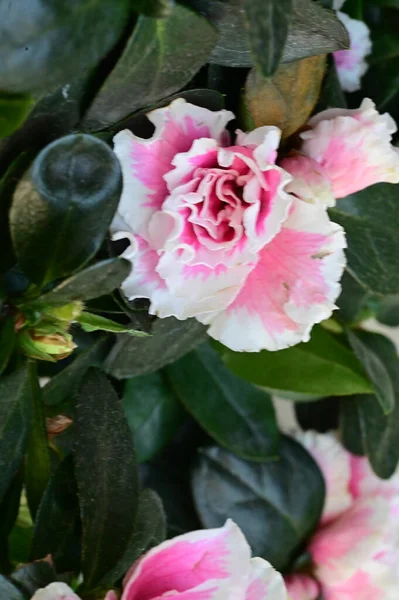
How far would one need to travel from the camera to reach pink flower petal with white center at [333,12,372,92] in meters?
0.46

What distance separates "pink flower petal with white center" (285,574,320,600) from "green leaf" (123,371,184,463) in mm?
186

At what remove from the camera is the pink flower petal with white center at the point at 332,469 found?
673mm

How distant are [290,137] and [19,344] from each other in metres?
0.17

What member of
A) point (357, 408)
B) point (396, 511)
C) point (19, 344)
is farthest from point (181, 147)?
point (396, 511)

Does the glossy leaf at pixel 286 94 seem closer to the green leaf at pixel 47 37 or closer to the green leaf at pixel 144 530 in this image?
the green leaf at pixel 47 37

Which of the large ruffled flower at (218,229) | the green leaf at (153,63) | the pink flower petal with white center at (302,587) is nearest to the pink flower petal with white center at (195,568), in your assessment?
the large ruffled flower at (218,229)

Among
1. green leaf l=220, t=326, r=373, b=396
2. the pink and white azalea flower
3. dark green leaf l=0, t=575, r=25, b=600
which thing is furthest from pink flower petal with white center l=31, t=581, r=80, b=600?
the pink and white azalea flower

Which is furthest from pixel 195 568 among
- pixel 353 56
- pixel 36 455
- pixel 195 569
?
pixel 353 56

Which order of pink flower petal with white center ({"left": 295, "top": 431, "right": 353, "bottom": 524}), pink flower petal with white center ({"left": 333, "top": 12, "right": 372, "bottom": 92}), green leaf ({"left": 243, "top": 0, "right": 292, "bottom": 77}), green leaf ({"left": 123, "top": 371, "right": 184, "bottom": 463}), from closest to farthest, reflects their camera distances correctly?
green leaf ({"left": 243, "top": 0, "right": 292, "bottom": 77}) < pink flower petal with white center ({"left": 333, "top": 12, "right": 372, "bottom": 92}) < green leaf ({"left": 123, "top": 371, "right": 184, "bottom": 463}) < pink flower petal with white center ({"left": 295, "top": 431, "right": 353, "bottom": 524})

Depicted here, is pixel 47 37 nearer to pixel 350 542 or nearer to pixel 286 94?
pixel 286 94

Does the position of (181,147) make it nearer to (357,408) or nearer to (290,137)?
(290,137)

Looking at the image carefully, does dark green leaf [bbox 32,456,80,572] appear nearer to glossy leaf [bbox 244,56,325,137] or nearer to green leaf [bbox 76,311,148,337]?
green leaf [bbox 76,311,148,337]

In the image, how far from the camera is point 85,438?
36 centimetres

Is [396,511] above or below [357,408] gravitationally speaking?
→ below
